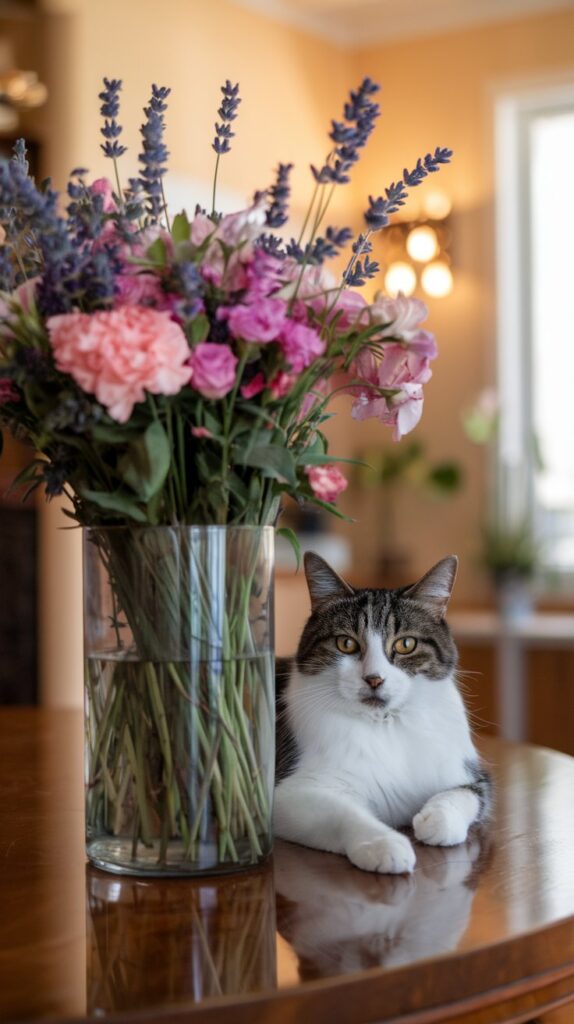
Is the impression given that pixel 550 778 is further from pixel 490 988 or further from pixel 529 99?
pixel 529 99

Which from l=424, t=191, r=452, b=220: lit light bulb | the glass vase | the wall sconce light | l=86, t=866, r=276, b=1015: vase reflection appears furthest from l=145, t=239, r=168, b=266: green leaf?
l=424, t=191, r=452, b=220: lit light bulb

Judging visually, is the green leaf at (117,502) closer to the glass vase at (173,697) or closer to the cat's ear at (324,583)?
the glass vase at (173,697)

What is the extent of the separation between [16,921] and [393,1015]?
30 centimetres

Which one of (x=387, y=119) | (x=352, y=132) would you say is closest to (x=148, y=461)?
(x=352, y=132)

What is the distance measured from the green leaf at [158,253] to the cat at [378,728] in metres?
0.38

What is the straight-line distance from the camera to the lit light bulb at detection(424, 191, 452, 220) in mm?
4633

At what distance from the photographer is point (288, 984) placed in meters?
0.79

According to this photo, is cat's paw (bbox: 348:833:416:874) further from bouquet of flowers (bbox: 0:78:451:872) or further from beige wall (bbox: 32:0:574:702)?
beige wall (bbox: 32:0:574:702)

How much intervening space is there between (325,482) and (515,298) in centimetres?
391

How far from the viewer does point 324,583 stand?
4.15ft

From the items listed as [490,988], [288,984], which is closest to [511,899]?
[490,988]

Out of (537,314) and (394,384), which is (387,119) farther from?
(394,384)

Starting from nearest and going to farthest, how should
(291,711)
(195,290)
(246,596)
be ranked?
(195,290)
(246,596)
(291,711)

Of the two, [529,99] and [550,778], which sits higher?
[529,99]
